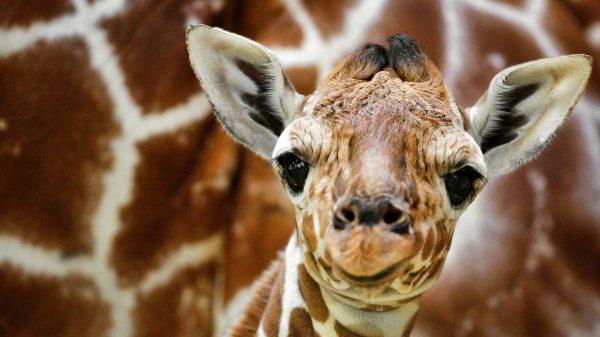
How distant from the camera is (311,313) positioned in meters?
1.64

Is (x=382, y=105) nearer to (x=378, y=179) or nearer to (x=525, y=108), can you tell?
(x=378, y=179)

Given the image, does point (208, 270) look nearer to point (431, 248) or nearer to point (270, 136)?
point (270, 136)

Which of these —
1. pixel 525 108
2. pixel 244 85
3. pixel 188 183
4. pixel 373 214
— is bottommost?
pixel 188 183

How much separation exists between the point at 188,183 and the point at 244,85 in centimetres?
92

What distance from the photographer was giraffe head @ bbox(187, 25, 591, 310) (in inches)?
52.9

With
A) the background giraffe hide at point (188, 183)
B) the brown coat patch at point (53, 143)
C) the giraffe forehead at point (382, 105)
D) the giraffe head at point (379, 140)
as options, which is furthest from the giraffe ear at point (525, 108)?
the brown coat patch at point (53, 143)

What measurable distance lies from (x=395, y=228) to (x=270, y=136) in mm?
568

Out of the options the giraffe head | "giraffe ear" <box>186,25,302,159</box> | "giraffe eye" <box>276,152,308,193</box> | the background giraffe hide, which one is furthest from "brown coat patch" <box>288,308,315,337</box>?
the background giraffe hide

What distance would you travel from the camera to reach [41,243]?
7.79 feet

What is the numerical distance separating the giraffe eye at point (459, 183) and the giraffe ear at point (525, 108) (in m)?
0.22

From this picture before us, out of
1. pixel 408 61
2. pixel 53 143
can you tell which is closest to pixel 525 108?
pixel 408 61

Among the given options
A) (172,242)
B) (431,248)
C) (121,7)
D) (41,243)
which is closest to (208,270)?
(172,242)

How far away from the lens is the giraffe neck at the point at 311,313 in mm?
1564

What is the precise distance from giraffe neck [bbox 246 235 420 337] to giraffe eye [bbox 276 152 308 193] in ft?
0.75
